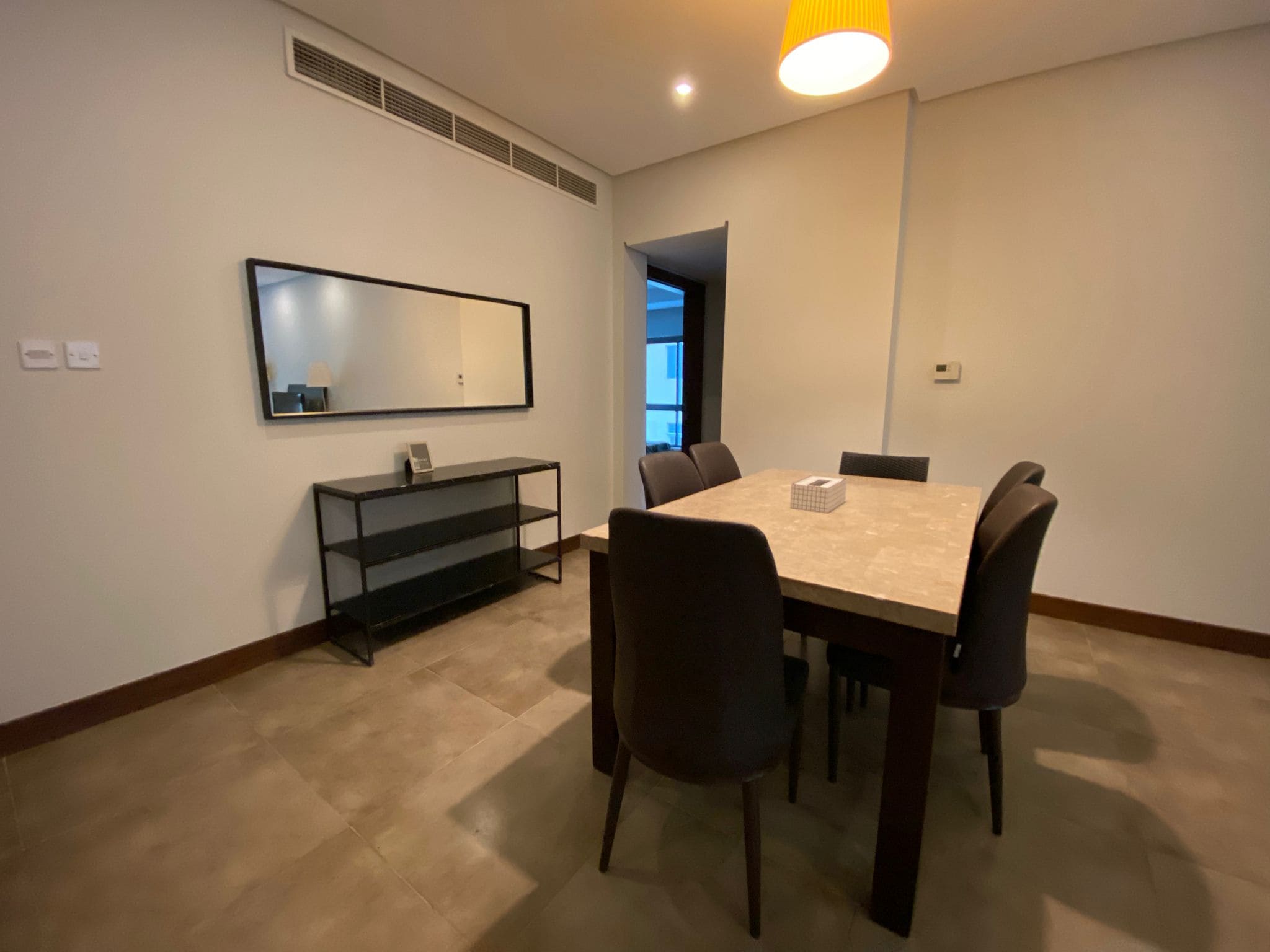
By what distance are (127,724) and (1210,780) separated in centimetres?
386

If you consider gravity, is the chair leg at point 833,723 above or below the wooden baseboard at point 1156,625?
above

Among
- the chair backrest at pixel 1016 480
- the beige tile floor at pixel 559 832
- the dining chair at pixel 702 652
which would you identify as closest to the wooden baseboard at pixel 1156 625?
the beige tile floor at pixel 559 832

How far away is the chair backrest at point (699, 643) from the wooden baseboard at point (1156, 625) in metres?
2.66

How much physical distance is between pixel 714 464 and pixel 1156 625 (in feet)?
8.00

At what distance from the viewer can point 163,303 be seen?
2002 mm

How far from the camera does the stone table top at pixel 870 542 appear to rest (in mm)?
1096

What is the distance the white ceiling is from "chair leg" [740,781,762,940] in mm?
2869

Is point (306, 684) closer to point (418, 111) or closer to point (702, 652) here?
point (702, 652)

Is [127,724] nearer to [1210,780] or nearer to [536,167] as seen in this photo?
[536,167]

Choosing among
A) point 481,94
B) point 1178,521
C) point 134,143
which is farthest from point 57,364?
point 1178,521

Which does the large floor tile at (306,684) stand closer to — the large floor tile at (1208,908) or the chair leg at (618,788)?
the chair leg at (618,788)

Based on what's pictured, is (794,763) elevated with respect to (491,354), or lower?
lower

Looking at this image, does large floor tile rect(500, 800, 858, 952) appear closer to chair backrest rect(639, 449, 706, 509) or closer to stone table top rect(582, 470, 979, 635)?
stone table top rect(582, 470, 979, 635)

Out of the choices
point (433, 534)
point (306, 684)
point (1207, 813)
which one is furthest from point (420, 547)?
point (1207, 813)
